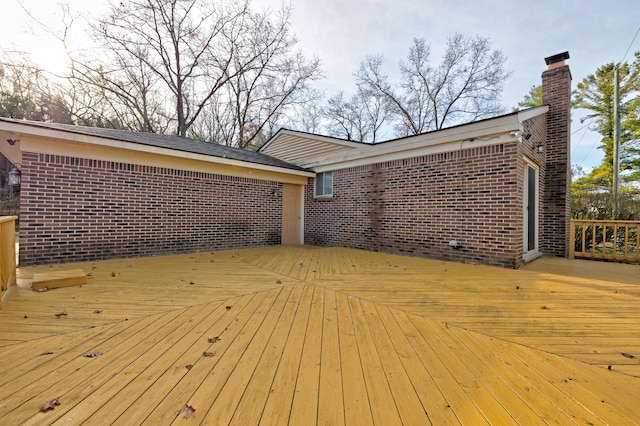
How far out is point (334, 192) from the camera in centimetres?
881

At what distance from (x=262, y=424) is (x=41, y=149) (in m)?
→ 6.88

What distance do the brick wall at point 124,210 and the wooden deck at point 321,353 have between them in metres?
1.69

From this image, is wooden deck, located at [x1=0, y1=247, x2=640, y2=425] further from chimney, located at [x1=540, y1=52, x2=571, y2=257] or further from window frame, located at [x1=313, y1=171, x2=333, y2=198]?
window frame, located at [x1=313, y1=171, x2=333, y2=198]

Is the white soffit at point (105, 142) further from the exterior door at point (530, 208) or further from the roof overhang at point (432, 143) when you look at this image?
the exterior door at point (530, 208)

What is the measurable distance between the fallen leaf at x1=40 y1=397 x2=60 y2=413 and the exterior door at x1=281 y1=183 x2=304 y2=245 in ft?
25.3

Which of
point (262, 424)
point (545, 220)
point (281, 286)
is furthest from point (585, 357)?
point (545, 220)

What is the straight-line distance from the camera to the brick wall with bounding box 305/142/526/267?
5461 millimetres

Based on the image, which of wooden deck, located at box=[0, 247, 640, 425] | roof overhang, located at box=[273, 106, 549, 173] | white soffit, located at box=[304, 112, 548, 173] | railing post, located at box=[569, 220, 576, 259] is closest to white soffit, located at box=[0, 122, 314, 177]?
roof overhang, located at box=[273, 106, 549, 173]

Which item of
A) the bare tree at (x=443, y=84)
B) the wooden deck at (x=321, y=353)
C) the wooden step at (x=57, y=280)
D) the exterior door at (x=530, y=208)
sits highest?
the bare tree at (x=443, y=84)

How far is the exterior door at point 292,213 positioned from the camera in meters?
9.34

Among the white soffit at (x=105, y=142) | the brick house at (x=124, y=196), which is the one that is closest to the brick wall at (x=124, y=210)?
the brick house at (x=124, y=196)

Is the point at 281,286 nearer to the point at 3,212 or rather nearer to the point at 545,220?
the point at 545,220

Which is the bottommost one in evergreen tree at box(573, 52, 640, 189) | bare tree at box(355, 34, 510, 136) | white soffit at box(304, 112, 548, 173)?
white soffit at box(304, 112, 548, 173)

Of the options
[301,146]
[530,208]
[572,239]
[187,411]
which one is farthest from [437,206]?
[187,411]
